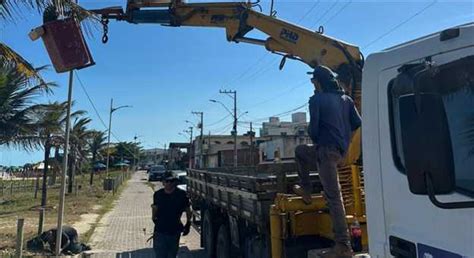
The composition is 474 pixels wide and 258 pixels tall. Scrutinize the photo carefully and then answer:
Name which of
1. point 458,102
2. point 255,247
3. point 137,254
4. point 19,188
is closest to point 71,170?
point 19,188

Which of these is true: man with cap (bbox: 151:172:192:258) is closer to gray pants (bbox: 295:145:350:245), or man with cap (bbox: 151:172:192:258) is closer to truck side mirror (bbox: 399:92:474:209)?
gray pants (bbox: 295:145:350:245)

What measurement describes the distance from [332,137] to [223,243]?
490cm

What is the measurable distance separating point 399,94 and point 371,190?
0.63 m

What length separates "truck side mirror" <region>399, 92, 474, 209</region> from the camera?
7.16 ft

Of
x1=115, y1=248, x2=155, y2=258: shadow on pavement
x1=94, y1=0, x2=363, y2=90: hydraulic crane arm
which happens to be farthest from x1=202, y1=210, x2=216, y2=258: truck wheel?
x1=94, y1=0, x2=363, y2=90: hydraulic crane arm

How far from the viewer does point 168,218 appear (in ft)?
26.4

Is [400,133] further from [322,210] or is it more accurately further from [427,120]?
[322,210]

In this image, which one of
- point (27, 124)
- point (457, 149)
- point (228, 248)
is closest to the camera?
point (457, 149)

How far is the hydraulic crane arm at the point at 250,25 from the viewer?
7.96 m

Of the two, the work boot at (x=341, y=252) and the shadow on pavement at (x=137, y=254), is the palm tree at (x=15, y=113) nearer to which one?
the shadow on pavement at (x=137, y=254)

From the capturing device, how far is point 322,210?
5.26m

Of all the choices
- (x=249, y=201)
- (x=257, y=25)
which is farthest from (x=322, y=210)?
(x=257, y=25)

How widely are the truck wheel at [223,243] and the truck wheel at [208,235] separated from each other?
0.38 meters

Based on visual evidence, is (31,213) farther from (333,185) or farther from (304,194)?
(333,185)
